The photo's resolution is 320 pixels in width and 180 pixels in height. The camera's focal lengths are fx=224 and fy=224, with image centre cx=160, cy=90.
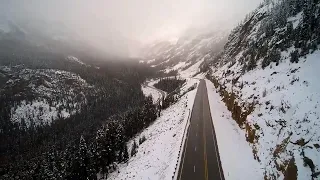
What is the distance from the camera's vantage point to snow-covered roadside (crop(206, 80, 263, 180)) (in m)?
27.0

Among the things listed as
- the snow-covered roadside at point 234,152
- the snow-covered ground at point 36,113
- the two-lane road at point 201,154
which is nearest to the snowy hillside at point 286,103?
the snow-covered roadside at point 234,152

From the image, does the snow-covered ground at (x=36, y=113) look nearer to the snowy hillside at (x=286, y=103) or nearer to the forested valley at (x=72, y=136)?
the forested valley at (x=72, y=136)

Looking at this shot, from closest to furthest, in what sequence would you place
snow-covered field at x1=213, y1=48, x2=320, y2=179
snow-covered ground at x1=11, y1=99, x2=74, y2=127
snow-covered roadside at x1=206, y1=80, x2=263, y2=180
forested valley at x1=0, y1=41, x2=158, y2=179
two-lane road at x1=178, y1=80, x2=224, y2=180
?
snow-covered field at x1=213, y1=48, x2=320, y2=179
snow-covered roadside at x1=206, y1=80, x2=263, y2=180
two-lane road at x1=178, y1=80, x2=224, y2=180
forested valley at x1=0, y1=41, x2=158, y2=179
snow-covered ground at x1=11, y1=99, x2=74, y2=127

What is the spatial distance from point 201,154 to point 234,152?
194 inches

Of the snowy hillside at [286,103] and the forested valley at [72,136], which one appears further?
the forested valley at [72,136]

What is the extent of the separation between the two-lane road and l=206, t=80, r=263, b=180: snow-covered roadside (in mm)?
962

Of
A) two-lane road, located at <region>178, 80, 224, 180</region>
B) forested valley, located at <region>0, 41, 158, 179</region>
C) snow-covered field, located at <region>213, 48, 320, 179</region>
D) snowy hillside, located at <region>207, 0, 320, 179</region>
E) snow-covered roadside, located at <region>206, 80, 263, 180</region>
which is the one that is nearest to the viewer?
snow-covered field, located at <region>213, 48, 320, 179</region>

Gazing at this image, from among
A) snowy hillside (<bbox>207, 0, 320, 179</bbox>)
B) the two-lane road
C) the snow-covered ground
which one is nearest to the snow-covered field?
snowy hillside (<bbox>207, 0, 320, 179</bbox>)

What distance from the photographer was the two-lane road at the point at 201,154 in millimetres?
29078

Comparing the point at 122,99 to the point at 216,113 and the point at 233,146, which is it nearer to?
the point at 216,113

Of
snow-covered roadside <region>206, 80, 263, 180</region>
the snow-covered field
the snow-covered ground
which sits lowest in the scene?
snow-covered roadside <region>206, 80, 263, 180</region>

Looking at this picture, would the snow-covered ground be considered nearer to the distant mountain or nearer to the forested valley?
the forested valley

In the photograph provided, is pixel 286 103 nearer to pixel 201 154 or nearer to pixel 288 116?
pixel 288 116

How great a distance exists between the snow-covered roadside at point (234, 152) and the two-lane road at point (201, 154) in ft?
3.16
